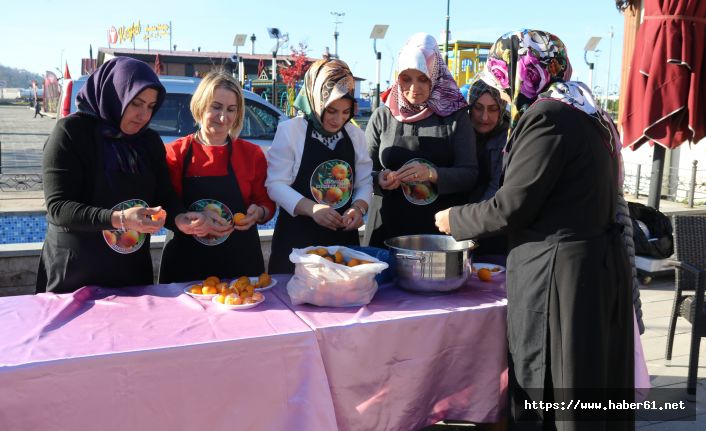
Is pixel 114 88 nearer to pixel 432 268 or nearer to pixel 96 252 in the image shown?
pixel 96 252

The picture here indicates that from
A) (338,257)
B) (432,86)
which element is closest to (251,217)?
(338,257)

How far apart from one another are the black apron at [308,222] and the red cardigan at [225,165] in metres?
0.13

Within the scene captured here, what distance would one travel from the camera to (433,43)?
110 inches

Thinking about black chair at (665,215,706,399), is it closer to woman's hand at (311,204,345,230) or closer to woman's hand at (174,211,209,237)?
woman's hand at (311,204,345,230)

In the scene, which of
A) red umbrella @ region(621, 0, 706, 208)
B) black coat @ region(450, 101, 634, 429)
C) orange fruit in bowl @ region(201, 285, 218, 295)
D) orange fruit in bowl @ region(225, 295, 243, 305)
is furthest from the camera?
red umbrella @ region(621, 0, 706, 208)

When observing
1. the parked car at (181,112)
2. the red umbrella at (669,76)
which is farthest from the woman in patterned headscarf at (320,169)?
the parked car at (181,112)

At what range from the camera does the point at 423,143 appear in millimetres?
2885

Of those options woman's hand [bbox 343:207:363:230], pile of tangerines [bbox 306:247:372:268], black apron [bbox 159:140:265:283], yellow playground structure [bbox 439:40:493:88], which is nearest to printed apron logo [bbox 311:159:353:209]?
woman's hand [bbox 343:207:363:230]

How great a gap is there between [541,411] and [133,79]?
6.33ft

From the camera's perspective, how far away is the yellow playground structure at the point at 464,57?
17.1m

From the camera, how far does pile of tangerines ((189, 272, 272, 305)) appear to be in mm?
2072

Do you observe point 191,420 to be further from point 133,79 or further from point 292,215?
point 133,79

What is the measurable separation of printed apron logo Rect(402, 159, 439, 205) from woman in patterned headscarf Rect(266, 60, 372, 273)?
8.3 inches

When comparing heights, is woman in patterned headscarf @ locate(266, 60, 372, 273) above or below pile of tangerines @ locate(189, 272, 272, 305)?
above
